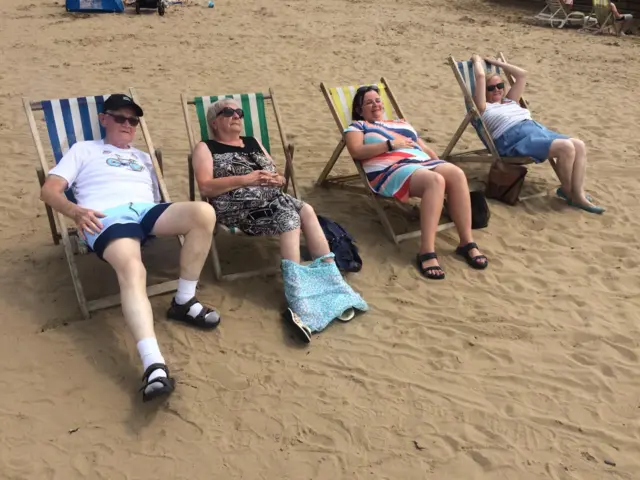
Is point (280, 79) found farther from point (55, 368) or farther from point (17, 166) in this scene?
point (55, 368)

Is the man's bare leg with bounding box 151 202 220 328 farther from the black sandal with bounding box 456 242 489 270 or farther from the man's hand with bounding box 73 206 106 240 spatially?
the black sandal with bounding box 456 242 489 270

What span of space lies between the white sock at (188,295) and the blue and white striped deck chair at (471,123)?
267 cm

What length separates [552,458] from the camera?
2.36 m

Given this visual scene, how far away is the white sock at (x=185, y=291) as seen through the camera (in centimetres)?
299

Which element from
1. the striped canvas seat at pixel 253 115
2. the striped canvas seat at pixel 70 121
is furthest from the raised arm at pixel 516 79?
the striped canvas seat at pixel 70 121

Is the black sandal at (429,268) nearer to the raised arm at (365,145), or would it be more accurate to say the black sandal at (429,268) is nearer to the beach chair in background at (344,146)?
the beach chair in background at (344,146)

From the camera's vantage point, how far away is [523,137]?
452 cm

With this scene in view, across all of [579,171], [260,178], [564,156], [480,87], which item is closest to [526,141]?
[564,156]

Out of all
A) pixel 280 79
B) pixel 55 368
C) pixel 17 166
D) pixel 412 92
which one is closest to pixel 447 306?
pixel 55 368

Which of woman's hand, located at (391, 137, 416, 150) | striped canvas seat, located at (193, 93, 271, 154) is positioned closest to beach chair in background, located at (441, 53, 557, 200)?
woman's hand, located at (391, 137, 416, 150)

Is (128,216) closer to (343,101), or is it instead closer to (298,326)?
(298,326)

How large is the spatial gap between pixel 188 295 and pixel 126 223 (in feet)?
1.55

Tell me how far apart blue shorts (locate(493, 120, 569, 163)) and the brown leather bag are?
121 millimetres

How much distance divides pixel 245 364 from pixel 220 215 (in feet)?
3.24
